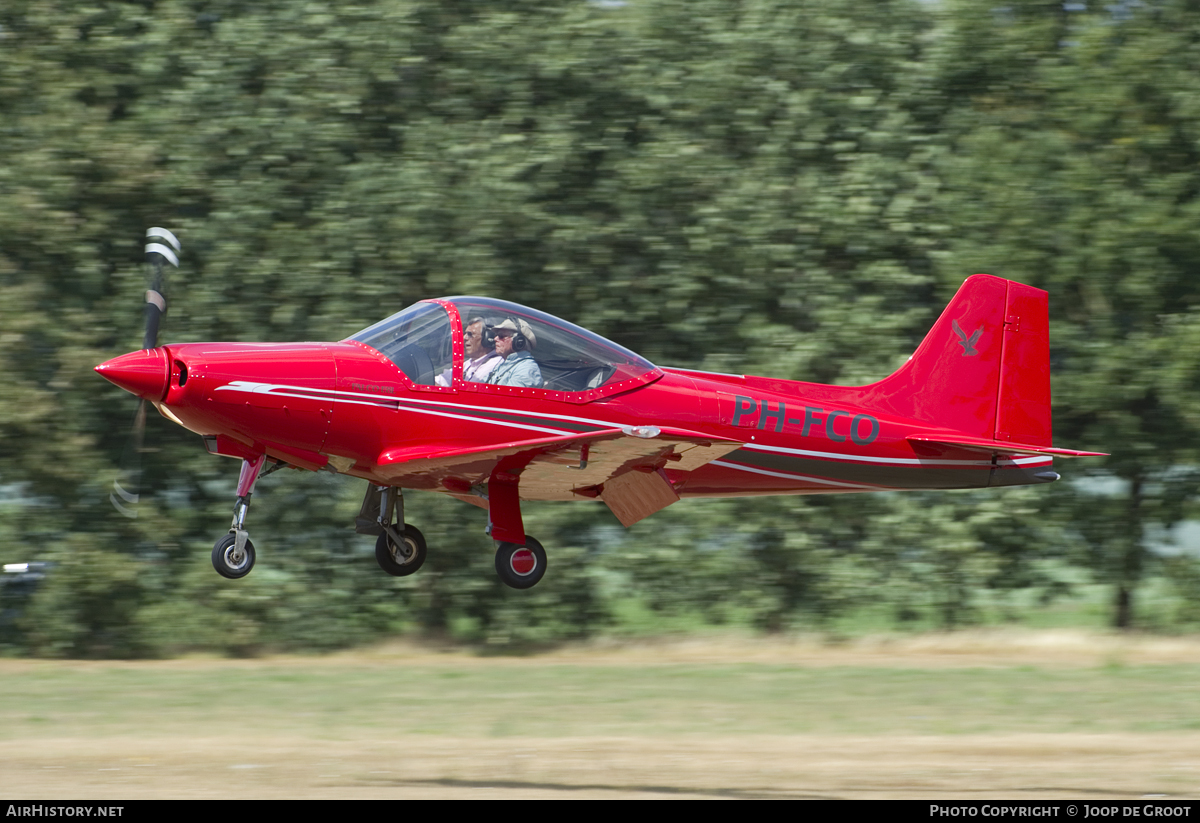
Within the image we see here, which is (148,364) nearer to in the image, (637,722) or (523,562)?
(523,562)

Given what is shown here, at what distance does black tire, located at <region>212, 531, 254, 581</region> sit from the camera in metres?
9.69

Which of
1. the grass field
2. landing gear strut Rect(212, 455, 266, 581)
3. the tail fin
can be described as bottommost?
the grass field

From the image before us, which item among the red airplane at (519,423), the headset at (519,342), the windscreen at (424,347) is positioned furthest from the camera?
the headset at (519,342)

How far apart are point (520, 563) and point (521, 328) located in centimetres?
170

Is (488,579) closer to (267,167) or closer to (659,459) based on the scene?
(267,167)

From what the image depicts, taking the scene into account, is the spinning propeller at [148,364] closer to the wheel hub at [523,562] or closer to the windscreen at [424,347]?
the windscreen at [424,347]

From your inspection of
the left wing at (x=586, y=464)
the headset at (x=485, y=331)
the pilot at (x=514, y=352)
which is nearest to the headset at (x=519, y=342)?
the pilot at (x=514, y=352)

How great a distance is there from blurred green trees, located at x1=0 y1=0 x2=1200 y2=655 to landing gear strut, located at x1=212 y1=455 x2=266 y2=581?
6614 mm

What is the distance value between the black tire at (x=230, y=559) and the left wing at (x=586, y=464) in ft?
3.76

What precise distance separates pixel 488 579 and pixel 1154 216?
910 centimetres

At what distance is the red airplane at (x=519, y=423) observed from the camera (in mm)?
9250

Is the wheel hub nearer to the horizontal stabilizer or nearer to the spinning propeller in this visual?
the spinning propeller

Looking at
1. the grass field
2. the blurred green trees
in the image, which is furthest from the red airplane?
the blurred green trees

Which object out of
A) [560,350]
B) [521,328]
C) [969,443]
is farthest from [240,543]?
[969,443]
